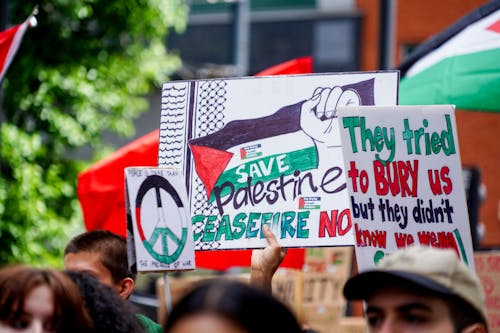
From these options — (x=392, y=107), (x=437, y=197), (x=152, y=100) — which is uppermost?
(x=152, y=100)

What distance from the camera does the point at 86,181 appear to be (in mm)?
8219

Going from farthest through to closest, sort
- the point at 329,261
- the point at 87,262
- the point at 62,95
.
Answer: the point at 329,261 < the point at 62,95 < the point at 87,262

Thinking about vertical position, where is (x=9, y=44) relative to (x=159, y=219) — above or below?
above

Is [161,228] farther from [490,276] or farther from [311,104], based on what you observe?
[490,276]

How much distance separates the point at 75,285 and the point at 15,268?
0.19 m

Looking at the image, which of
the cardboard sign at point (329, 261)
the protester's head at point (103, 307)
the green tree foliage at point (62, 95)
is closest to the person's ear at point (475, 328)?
the protester's head at point (103, 307)

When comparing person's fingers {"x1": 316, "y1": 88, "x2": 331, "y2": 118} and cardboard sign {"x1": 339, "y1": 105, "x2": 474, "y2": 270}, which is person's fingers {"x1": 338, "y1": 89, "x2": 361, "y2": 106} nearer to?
person's fingers {"x1": 316, "y1": 88, "x2": 331, "y2": 118}

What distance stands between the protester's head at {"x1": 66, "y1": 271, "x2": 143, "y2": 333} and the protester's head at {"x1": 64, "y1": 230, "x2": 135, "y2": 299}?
4.95 ft

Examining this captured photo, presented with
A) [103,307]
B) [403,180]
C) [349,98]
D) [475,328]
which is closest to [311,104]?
[349,98]

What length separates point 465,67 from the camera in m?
7.07

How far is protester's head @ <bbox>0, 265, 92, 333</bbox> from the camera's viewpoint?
3.40m

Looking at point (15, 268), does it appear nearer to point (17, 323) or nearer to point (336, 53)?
point (17, 323)

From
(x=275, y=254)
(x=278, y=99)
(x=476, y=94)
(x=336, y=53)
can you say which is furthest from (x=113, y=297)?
(x=336, y=53)

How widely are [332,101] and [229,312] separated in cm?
303
